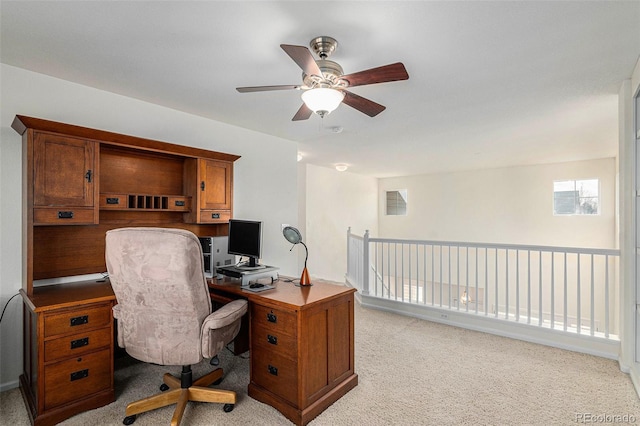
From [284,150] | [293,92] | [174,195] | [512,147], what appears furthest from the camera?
[512,147]

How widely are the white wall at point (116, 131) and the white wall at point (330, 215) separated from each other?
78.4 inches

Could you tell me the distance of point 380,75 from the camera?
1887 mm

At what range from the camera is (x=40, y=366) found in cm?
198

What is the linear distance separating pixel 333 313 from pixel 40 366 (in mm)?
1850

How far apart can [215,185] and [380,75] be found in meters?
2.09

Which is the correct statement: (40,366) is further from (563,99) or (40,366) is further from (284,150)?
(563,99)

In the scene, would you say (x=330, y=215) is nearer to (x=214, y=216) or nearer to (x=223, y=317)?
(x=214, y=216)

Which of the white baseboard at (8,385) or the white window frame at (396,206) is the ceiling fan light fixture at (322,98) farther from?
the white window frame at (396,206)

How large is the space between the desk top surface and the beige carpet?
2.43ft

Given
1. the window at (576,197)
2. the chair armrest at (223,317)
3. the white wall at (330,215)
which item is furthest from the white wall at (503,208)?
the chair armrest at (223,317)

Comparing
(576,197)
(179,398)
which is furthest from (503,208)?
(179,398)

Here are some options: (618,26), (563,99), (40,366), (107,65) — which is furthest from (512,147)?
(40,366)

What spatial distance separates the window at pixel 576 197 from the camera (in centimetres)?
598

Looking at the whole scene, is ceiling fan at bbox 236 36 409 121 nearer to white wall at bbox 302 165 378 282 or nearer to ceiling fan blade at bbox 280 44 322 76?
ceiling fan blade at bbox 280 44 322 76
